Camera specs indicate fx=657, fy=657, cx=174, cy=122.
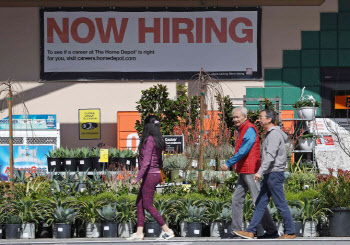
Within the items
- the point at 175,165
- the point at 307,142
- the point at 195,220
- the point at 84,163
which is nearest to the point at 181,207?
the point at 195,220

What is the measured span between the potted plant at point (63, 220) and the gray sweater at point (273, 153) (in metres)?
2.66

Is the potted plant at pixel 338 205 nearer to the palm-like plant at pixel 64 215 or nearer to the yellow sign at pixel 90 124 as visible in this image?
the palm-like plant at pixel 64 215

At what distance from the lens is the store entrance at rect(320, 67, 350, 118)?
17062 millimetres

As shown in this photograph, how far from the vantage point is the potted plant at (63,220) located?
888 cm

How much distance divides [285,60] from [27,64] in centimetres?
669

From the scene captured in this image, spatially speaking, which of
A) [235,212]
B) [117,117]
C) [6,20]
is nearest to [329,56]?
[117,117]

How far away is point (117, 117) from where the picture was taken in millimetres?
16891

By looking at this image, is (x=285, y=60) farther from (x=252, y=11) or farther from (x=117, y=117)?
(x=117, y=117)

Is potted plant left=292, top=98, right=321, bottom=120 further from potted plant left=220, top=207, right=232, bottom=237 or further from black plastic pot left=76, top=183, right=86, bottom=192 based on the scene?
potted plant left=220, top=207, right=232, bottom=237

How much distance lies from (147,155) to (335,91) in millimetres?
9953

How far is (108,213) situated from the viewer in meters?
8.90

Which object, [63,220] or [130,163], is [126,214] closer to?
[63,220]

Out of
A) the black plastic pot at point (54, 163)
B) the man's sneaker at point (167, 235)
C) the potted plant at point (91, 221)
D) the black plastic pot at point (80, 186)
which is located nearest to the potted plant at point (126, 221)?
the potted plant at point (91, 221)

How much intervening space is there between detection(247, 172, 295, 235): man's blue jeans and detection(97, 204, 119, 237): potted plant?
6.11 ft
